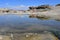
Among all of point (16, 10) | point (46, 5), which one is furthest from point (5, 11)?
point (46, 5)

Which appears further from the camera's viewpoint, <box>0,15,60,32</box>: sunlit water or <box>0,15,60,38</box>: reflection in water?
<box>0,15,60,32</box>: sunlit water

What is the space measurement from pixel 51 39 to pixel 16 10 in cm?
4475

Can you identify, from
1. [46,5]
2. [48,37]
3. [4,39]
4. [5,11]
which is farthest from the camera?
[5,11]

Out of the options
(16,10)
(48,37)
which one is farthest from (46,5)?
(48,37)

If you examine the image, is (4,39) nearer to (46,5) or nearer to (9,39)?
(9,39)

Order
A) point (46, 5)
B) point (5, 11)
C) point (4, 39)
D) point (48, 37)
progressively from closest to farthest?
point (4, 39)
point (48, 37)
point (46, 5)
point (5, 11)

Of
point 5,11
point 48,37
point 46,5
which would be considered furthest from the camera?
point 5,11

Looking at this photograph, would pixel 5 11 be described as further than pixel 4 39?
Yes

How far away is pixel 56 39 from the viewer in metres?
13.8

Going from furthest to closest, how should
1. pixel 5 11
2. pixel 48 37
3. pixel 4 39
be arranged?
pixel 5 11, pixel 48 37, pixel 4 39

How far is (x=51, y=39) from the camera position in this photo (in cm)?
1338

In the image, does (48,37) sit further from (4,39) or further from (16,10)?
(16,10)

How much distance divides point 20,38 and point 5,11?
44.0 m

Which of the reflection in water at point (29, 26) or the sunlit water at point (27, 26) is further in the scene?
the sunlit water at point (27, 26)
